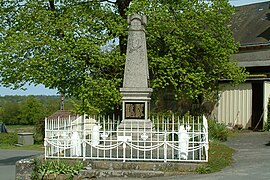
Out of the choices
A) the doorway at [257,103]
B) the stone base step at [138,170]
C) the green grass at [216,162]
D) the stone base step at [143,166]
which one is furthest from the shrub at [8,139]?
the stone base step at [138,170]

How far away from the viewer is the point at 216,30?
20406mm

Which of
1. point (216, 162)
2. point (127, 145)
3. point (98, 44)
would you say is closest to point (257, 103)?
point (98, 44)

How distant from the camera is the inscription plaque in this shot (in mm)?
15359

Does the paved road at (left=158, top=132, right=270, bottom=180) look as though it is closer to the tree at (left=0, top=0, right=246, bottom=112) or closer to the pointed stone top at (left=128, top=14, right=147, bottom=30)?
the tree at (left=0, top=0, right=246, bottom=112)

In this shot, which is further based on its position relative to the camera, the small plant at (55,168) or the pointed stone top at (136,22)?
the pointed stone top at (136,22)

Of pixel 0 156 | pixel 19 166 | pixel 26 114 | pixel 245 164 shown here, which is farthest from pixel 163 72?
pixel 26 114

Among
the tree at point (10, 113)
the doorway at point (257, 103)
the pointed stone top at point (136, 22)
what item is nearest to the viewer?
the pointed stone top at point (136, 22)

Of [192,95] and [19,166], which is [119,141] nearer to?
[19,166]

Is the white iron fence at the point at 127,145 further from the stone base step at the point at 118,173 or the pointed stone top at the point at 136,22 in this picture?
the pointed stone top at the point at 136,22

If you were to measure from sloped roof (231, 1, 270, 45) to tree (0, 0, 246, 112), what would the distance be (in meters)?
11.6

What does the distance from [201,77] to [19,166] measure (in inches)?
380

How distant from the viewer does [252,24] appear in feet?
110

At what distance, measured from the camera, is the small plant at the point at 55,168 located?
1221 cm

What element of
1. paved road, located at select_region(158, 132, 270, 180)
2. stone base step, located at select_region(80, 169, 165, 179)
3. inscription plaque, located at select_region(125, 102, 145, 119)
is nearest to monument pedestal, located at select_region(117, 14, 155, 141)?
inscription plaque, located at select_region(125, 102, 145, 119)
